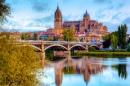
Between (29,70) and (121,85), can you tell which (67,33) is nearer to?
(121,85)

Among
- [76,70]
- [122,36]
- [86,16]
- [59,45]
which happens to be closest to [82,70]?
[76,70]

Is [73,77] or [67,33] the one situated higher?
[67,33]

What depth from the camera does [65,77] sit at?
25.0 meters

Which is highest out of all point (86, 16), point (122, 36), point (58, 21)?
point (86, 16)

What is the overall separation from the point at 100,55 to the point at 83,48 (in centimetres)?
1293

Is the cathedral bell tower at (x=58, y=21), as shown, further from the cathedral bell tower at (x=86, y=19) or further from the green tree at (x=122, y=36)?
the green tree at (x=122, y=36)

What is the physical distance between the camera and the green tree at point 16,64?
10.3 meters

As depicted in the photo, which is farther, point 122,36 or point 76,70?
point 122,36

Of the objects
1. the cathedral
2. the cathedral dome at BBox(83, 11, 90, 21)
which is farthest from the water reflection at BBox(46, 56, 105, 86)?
the cathedral dome at BBox(83, 11, 90, 21)

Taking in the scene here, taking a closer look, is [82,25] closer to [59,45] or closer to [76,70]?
[59,45]

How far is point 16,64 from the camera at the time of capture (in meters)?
10.9

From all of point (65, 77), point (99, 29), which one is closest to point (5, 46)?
point (65, 77)

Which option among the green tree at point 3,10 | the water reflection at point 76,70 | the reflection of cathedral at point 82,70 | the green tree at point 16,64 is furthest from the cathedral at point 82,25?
the green tree at point 3,10

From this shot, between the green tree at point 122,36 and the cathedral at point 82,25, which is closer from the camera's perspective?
the green tree at point 122,36
